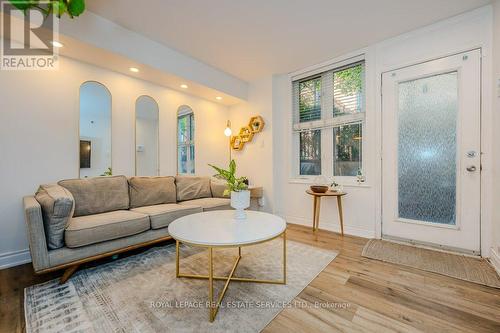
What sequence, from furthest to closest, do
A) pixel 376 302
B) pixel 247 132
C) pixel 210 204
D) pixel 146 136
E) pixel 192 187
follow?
pixel 247 132
pixel 192 187
pixel 146 136
pixel 210 204
pixel 376 302

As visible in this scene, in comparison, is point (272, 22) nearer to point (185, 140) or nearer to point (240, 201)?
point (240, 201)

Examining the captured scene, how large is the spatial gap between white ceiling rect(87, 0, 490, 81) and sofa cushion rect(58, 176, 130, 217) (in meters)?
1.82

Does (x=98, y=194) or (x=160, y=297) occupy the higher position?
(x=98, y=194)

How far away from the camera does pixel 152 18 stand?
2.34 meters

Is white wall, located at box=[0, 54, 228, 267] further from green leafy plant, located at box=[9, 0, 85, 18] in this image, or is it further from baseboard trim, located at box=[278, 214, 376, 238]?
baseboard trim, located at box=[278, 214, 376, 238]

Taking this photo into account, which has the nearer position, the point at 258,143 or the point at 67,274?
the point at 67,274

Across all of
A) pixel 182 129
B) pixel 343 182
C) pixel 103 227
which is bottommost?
pixel 103 227

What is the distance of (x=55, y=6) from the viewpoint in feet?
5.11

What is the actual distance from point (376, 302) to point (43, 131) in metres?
3.55

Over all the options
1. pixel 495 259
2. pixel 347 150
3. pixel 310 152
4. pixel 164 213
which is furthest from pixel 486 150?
pixel 164 213

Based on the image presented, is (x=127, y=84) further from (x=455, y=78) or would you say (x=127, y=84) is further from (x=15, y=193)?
(x=455, y=78)

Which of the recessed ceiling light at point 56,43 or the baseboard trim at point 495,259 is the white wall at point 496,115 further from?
the recessed ceiling light at point 56,43

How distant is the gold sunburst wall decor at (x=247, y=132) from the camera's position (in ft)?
13.0

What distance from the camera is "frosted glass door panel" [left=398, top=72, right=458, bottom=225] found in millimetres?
2404
